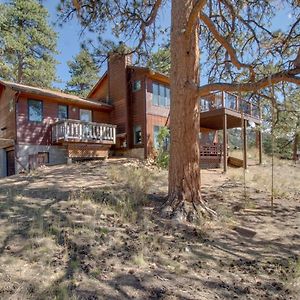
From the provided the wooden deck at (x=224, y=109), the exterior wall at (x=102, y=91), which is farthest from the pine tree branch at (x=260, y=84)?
the exterior wall at (x=102, y=91)

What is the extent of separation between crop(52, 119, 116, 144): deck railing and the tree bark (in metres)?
9.34

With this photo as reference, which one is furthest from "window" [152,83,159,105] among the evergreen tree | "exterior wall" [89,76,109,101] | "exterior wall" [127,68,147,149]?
the evergreen tree

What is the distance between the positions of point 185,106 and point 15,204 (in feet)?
14.2

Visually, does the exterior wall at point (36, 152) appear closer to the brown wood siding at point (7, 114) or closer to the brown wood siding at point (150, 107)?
the brown wood siding at point (7, 114)

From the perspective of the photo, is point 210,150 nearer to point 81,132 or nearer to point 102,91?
point 81,132

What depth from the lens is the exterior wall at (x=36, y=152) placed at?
47.3 feet

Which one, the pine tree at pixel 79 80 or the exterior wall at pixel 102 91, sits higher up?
the pine tree at pixel 79 80

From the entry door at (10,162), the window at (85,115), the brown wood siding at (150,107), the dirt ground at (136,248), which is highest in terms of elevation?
the brown wood siding at (150,107)

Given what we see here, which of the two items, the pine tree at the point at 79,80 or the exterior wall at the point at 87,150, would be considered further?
the pine tree at the point at 79,80

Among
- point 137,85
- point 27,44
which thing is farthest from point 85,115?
point 27,44

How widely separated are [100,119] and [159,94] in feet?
13.2

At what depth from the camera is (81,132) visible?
15.4 meters

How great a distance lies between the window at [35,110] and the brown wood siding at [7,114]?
0.81m

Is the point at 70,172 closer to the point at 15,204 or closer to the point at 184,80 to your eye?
the point at 15,204
